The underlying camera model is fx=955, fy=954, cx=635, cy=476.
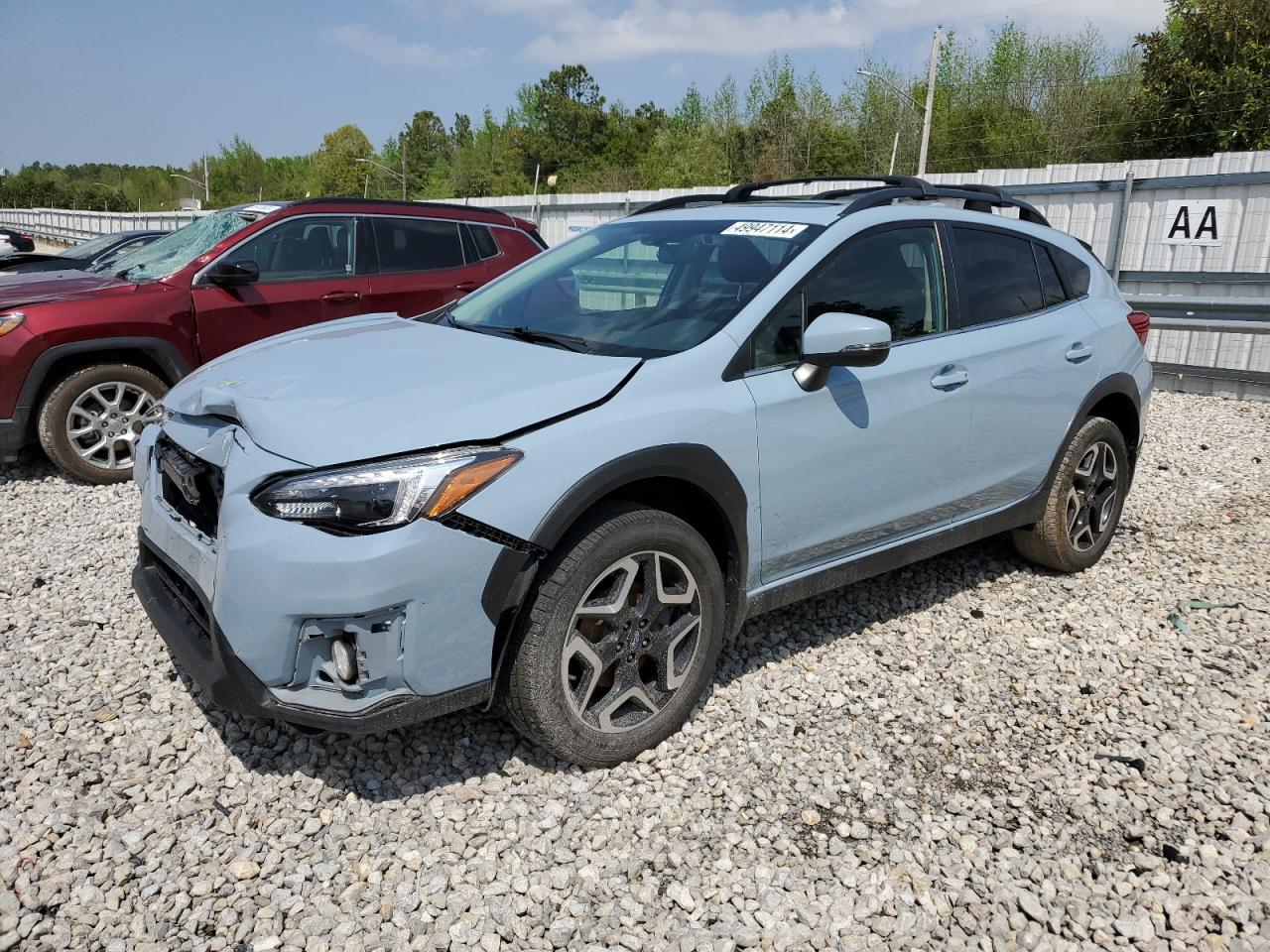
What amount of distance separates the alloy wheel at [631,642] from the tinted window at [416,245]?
16.6 feet

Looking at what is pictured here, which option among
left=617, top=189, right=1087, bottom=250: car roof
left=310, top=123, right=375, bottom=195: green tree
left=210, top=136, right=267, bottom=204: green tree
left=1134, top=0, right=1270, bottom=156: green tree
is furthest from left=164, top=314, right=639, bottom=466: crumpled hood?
left=210, top=136, right=267, bottom=204: green tree

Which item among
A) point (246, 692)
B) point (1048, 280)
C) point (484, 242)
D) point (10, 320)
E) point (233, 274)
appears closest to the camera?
point (246, 692)

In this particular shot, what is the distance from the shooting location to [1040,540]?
4668 millimetres

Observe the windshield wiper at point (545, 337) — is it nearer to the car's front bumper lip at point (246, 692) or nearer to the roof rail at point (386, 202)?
the car's front bumper lip at point (246, 692)

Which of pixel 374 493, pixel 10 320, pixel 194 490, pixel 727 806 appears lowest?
pixel 727 806

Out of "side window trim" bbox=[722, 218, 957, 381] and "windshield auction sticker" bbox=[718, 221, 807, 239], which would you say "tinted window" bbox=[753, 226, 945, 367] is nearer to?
"side window trim" bbox=[722, 218, 957, 381]

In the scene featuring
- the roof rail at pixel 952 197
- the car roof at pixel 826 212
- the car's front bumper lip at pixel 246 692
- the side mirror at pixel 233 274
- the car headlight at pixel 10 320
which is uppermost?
the roof rail at pixel 952 197

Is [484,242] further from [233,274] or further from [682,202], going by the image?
[682,202]

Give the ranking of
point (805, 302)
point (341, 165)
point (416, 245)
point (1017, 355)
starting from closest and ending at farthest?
point (805, 302) → point (1017, 355) → point (416, 245) → point (341, 165)

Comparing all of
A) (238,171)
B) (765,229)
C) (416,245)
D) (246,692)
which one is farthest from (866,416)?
(238,171)

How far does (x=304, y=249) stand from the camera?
704 cm

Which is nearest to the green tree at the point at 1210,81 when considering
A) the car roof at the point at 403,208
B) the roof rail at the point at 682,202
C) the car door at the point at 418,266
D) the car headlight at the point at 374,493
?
the car roof at the point at 403,208

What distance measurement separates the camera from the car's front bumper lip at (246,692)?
8.41 ft

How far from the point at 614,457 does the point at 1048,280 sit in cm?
275
